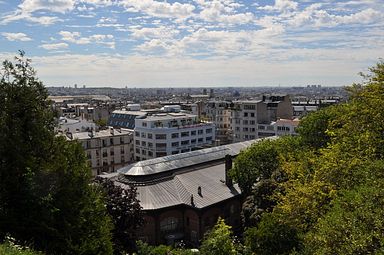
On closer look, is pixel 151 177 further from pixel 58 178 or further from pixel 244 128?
pixel 244 128

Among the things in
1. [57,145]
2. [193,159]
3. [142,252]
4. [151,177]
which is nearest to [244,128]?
[193,159]

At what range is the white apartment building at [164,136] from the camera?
85312 millimetres

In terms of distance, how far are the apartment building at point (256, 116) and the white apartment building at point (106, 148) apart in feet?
118

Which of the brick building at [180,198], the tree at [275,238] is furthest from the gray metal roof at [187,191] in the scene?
the tree at [275,238]

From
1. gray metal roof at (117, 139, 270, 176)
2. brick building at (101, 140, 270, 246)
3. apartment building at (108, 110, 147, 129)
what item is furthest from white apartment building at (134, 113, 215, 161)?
brick building at (101, 140, 270, 246)

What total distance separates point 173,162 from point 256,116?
180ft

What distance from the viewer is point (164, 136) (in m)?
85.2

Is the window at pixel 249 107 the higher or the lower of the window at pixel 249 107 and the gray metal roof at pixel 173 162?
the higher

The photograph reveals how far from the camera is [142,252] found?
32.2 metres

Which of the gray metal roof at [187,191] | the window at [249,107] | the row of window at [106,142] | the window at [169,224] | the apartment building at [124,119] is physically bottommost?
the window at [169,224]

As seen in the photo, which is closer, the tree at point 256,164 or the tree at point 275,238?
the tree at point 275,238

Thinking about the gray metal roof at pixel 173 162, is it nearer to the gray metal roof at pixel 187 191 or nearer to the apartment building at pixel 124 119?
the gray metal roof at pixel 187 191

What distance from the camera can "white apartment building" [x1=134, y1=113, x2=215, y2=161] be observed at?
280 feet

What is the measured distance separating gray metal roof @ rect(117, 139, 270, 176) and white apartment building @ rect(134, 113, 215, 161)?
805 inches
